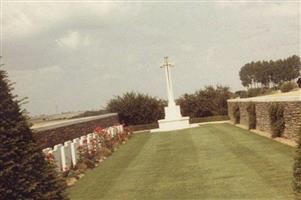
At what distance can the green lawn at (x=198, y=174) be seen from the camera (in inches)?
401

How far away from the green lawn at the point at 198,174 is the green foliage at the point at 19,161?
4737mm

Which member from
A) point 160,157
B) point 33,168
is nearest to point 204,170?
point 160,157

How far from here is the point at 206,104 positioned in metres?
40.2

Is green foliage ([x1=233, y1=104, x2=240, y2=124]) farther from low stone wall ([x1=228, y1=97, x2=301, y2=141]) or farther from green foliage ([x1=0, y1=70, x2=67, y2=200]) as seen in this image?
green foliage ([x1=0, y1=70, x2=67, y2=200])

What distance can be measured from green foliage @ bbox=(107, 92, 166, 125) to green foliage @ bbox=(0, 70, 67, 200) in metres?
32.7

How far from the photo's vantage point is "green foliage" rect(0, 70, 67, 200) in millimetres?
5367

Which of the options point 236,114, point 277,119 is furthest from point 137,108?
point 277,119

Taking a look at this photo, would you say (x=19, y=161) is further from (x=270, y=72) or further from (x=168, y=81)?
(x=270, y=72)

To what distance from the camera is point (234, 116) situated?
105 ft

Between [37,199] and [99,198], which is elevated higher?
[37,199]

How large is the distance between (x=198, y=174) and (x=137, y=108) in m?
26.2

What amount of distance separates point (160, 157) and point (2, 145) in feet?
39.2

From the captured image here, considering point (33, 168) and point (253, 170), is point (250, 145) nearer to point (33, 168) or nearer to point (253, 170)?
point (253, 170)

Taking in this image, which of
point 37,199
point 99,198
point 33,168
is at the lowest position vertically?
point 99,198
